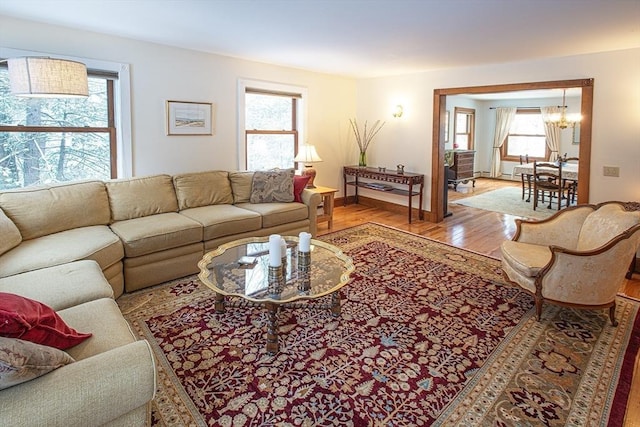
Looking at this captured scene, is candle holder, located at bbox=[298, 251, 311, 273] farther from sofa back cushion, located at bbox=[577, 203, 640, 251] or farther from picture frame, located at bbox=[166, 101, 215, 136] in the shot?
picture frame, located at bbox=[166, 101, 215, 136]

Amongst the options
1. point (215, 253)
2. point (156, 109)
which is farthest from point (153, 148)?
point (215, 253)

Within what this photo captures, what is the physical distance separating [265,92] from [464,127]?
286 inches

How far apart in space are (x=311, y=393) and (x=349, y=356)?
0.42 m

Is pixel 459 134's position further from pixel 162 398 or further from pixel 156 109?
pixel 162 398

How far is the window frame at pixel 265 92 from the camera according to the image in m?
5.15

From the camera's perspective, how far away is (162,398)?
6.61ft

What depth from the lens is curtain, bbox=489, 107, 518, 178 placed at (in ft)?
35.3

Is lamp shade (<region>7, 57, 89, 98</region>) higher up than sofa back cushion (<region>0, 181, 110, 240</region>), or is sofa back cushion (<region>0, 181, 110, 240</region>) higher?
lamp shade (<region>7, 57, 89, 98</region>)

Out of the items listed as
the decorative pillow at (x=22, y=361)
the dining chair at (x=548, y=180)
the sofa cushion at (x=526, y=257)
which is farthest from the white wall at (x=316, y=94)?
the decorative pillow at (x=22, y=361)

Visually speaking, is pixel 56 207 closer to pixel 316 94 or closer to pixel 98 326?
pixel 98 326

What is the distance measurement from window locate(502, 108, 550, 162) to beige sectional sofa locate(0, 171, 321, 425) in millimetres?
8495

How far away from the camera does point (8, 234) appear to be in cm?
280

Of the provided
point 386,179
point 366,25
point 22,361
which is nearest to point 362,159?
point 386,179

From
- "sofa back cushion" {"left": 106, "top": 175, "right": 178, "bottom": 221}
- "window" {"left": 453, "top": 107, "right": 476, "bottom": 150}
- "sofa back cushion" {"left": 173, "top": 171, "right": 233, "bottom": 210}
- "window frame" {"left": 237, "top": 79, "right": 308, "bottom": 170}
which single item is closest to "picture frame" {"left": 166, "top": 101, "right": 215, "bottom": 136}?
"window frame" {"left": 237, "top": 79, "right": 308, "bottom": 170}
